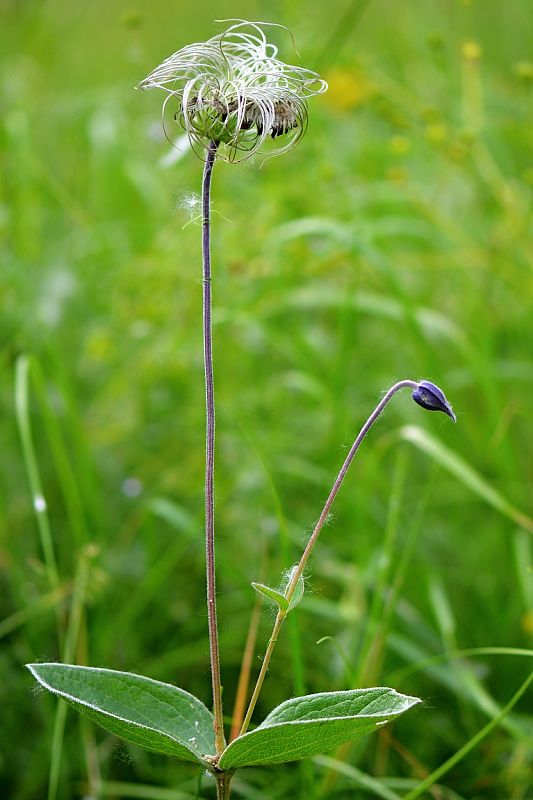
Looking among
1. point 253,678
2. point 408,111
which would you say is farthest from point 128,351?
point 408,111

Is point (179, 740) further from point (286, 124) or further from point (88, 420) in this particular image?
point (88, 420)

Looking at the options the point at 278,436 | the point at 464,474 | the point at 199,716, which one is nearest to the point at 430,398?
the point at 199,716

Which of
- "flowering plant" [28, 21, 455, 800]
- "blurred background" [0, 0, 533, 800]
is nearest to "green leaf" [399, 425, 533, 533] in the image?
"blurred background" [0, 0, 533, 800]

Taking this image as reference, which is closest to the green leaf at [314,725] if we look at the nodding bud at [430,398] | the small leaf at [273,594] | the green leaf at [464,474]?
the small leaf at [273,594]

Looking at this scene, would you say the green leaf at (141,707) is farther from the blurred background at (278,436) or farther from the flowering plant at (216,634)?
the blurred background at (278,436)

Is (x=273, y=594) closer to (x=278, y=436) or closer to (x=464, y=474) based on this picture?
(x=464, y=474)

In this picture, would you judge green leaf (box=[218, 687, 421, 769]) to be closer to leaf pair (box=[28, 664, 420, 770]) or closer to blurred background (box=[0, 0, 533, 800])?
leaf pair (box=[28, 664, 420, 770])
